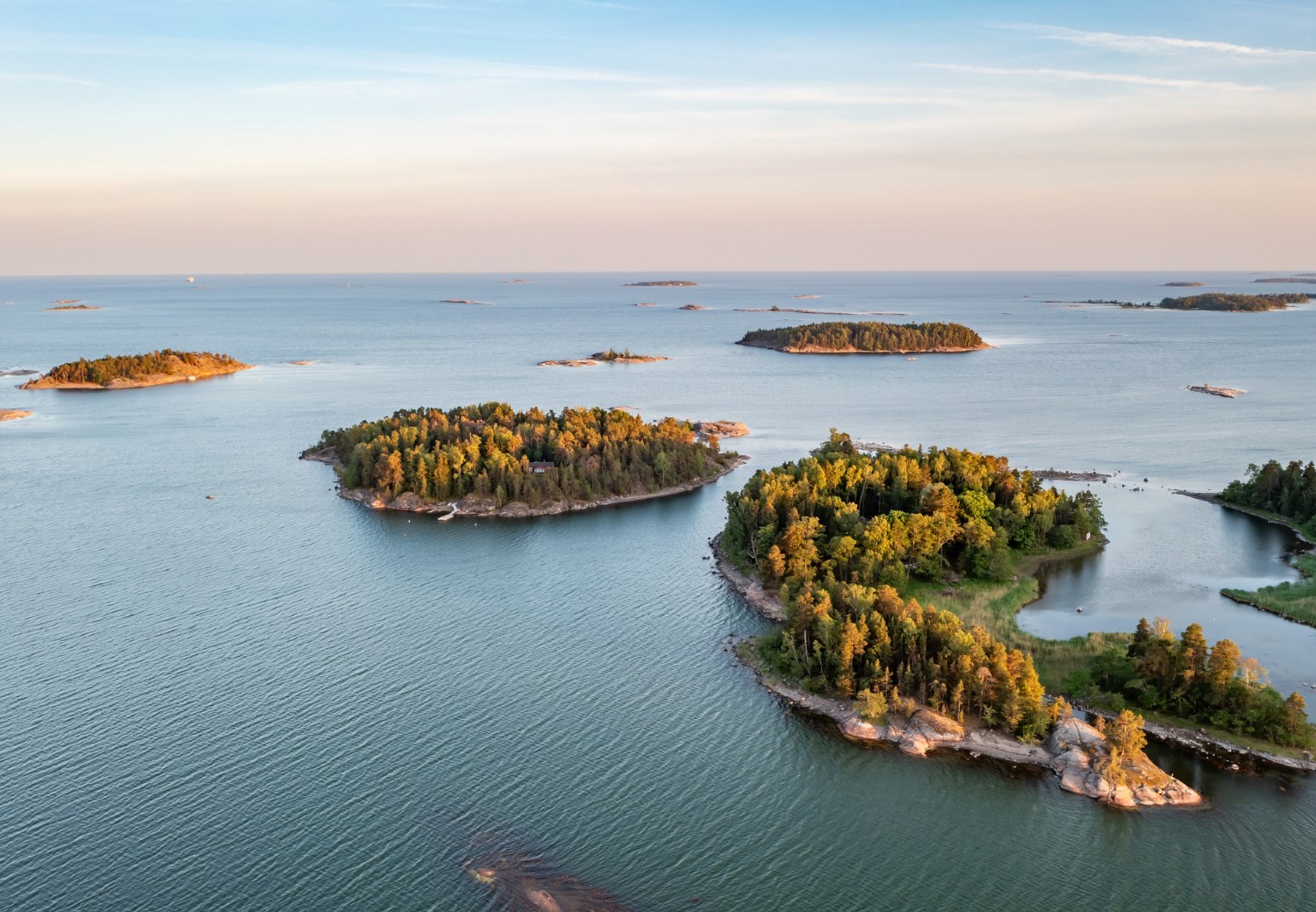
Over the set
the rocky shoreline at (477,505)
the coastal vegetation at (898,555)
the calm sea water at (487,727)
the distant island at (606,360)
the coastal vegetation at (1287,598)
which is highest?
the distant island at (606,360)

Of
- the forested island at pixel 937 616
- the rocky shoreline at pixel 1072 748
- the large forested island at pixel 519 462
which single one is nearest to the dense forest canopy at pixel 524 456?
the large forested island at pixel 519 462

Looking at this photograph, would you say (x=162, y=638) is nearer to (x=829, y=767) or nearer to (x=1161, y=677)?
(x=829, y=767)

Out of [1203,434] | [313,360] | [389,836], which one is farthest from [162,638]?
[313,360]

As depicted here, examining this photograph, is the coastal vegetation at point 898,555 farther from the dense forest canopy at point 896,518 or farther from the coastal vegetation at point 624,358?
the coastal vegetation at point 624,358

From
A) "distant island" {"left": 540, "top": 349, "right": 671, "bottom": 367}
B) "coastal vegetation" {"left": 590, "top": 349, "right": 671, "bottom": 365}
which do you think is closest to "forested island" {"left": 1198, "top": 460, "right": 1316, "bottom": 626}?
"coastal vegetation" {"left": 590, "top": 349, "right": 671, "bottom": 365}

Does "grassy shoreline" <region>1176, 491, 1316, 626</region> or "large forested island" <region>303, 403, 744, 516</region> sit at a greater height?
"large forested island" <region>303, 403, 744, 516</region>

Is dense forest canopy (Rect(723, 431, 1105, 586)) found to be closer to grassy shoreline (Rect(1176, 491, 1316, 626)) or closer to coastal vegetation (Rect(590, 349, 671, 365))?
grassy shoreline (Rect(1176, 491, 1316, 626))

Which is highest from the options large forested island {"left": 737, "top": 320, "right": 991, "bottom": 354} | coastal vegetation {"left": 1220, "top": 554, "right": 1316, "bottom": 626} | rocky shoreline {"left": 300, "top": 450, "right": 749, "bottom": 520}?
large forested island {"left": 737, "top": 320, "right": 991, "bottom": 354}
